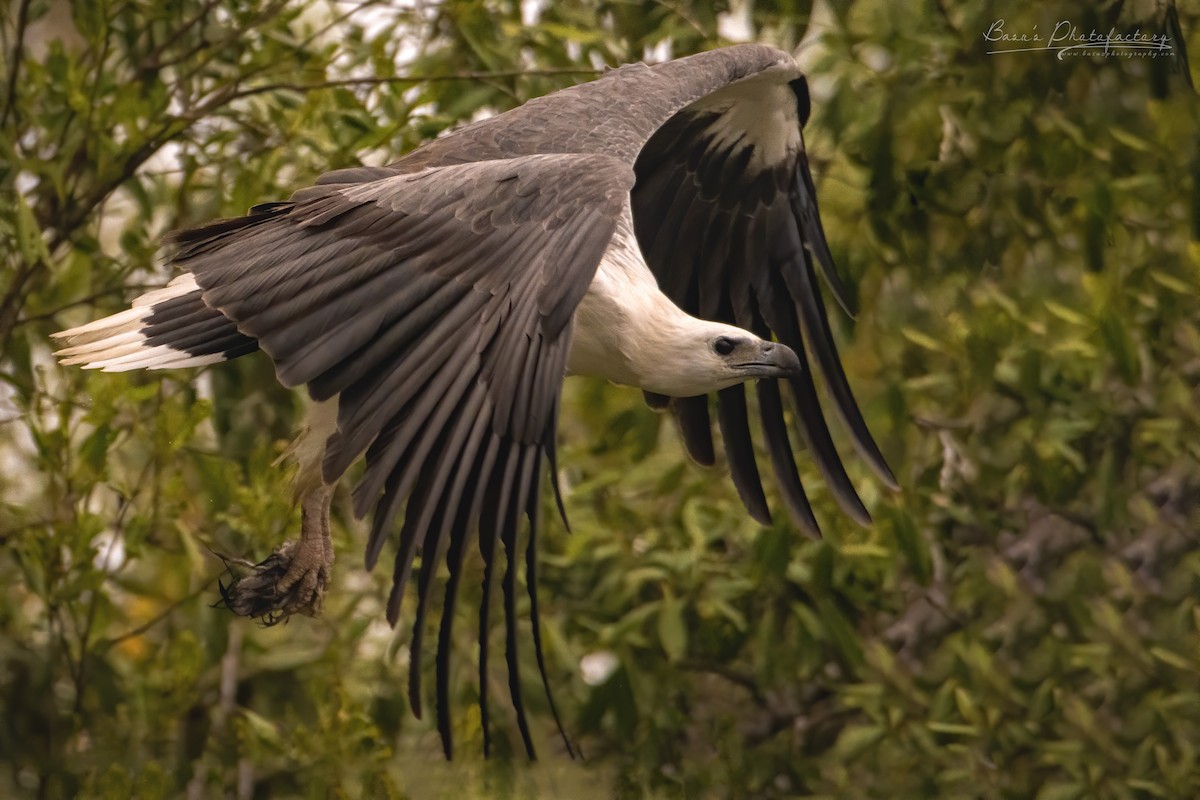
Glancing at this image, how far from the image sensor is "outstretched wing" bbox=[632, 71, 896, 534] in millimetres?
5305

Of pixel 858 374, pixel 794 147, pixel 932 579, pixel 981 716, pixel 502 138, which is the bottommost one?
pixel 981 716

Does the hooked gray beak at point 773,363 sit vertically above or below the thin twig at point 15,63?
below

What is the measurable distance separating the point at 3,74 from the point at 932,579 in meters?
4.16

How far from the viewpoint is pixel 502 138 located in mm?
4742

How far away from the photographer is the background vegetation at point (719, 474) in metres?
5.65

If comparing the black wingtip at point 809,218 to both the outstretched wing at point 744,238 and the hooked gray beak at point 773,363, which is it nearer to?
the outstretched wing at point 744,238

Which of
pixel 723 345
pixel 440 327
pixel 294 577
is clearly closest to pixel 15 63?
pixel 294 577

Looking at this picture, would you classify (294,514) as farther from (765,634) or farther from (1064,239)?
(1064,239)

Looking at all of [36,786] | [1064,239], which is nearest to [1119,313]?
Answer: [1064,239]

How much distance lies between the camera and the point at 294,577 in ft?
14.7

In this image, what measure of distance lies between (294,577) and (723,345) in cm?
134

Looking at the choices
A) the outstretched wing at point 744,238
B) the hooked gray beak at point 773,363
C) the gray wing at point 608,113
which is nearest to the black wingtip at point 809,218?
the outstretched wing at point 744,238

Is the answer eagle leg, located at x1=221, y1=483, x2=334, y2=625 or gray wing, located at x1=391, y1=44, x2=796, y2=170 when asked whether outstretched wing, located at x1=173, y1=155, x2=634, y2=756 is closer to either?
gray wing, located at x1=391, y1=44, x2=796, y2=170

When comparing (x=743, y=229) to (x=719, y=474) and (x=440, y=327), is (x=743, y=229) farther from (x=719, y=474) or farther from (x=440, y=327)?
(x=440, y=327)
